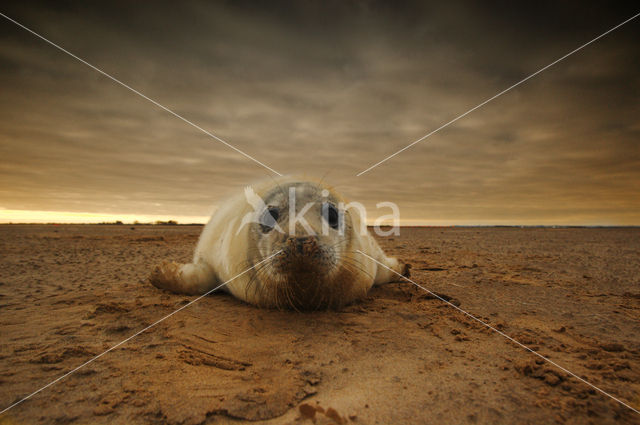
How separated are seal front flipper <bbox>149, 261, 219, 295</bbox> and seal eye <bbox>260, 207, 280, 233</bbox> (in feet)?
4.90

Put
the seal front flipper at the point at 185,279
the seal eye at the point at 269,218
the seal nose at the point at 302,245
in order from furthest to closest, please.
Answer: the seal front flipper at the point at 185,279
the seal eye at the point at 269,218
the seal nose at the point at 302,245

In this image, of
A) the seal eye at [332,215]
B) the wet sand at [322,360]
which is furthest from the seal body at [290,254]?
the wet sand at [322,360]

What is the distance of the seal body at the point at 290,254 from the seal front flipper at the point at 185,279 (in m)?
0.01

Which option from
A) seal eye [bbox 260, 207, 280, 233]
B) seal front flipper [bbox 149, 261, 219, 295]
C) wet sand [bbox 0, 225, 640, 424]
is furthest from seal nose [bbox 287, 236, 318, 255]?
seal front flipper [bbox 149, 261, 219, 295]

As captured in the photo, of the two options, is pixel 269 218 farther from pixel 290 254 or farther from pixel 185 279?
pixel 185 279

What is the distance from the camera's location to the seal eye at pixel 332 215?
317 cm

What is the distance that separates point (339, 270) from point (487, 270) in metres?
4.20

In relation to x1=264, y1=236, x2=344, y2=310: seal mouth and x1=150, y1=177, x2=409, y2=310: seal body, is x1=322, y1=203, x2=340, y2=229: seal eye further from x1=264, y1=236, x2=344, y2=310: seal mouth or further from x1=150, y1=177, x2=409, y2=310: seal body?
x1=264, y1=236, x2=344, y2=310: seal mouth

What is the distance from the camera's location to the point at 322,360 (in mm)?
2139

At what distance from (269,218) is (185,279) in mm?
1709

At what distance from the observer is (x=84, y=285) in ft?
15.0

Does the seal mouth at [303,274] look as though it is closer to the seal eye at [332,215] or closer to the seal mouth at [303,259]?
the seal mouth at [303,259]

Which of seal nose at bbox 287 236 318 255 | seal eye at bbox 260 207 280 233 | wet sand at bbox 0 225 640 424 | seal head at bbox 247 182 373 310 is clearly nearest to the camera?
wet sand at bbox 0 225 640 424

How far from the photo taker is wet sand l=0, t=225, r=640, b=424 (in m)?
1.60
